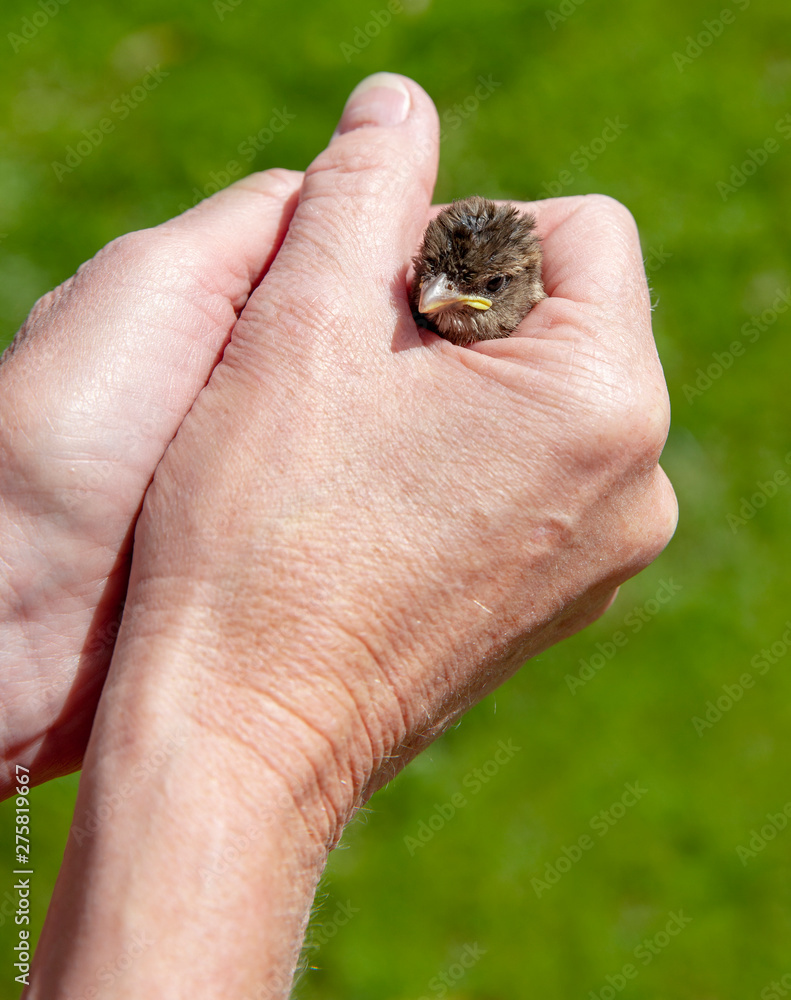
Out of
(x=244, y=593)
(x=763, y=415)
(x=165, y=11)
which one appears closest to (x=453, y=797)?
(x=244, y=593)

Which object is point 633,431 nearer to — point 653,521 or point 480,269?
point 653,521

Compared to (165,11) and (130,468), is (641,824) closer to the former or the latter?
(130,468)

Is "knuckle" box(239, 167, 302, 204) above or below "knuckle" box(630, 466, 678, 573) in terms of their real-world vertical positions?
above

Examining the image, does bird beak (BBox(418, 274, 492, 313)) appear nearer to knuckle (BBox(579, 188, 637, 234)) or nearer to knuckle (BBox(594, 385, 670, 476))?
knuckle (BBox(579, 188, 637, 234))

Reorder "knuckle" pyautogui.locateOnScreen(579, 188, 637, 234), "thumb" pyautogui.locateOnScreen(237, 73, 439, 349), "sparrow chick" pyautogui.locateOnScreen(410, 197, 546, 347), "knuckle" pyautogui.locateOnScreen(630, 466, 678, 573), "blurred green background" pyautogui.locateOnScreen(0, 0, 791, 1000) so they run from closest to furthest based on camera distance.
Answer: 1. "thumb" pyautogui.locateOnScreen(237, 73, 439, 349)
2. "knuckle" pyautogui.locateOnScreen(630, 466, 678, 573)
3. "knuckle" pyautogui.locateOnScreen(579, 188, 637, 234)
4. "sparrow chick" pyautogui.locateOnScreen(410, 197, 546, 347)
5. "blurred green background" pyautogui.locateOnScreen(0, 0, 791, 1000)

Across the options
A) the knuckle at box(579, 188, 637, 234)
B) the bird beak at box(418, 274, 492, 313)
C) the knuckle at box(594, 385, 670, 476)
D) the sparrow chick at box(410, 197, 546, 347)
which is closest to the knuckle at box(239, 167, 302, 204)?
the sparrow chick at box(410, 197, 546, 347)

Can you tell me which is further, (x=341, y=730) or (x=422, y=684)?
(x=422, y=684)

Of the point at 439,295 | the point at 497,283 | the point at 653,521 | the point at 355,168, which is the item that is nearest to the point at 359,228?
the point at 355,168
